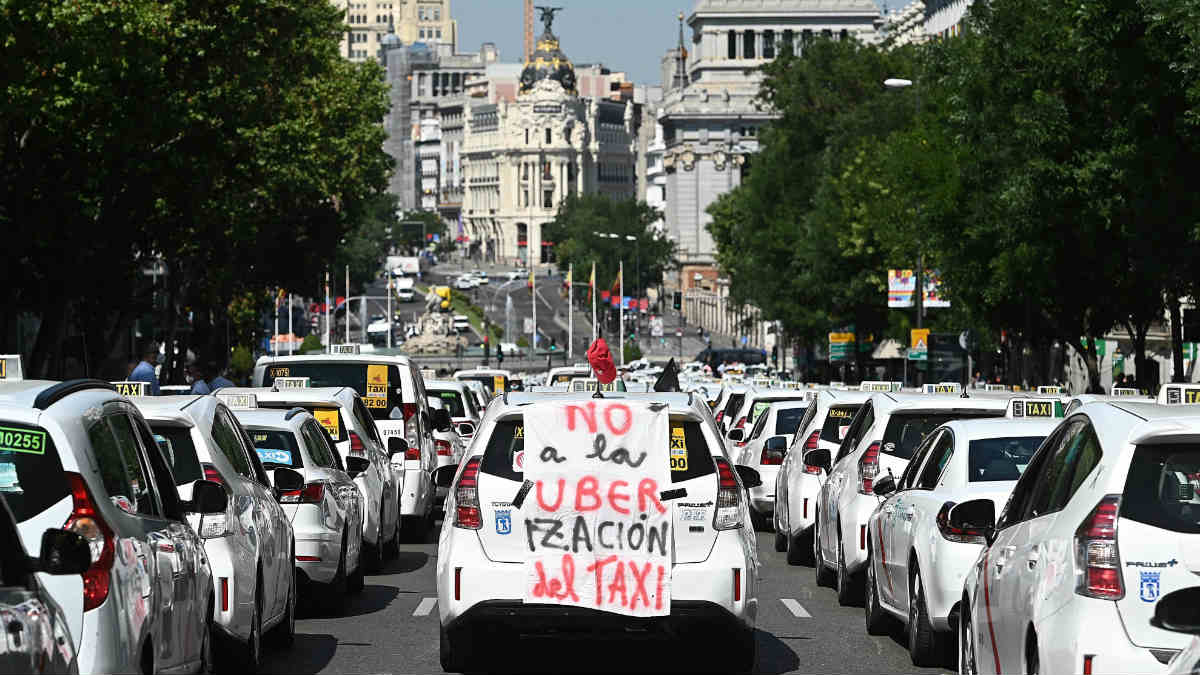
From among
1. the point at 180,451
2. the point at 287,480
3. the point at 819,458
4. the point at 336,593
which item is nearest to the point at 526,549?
the point at 180,451

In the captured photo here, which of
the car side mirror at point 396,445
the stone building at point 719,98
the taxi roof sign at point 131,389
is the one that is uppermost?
the stone building at point 719,98

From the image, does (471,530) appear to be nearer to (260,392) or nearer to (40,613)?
(40,613)

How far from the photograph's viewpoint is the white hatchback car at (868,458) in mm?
17594

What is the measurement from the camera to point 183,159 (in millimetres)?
44781

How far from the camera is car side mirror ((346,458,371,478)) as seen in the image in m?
19.6

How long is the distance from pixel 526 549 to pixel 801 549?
373 inches

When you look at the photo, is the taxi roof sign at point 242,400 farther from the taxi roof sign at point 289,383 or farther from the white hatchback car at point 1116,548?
the white hatchback car at point 1116,548

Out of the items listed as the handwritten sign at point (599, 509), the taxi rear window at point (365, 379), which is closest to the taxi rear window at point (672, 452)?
the handwritten sign at point (599, 509)

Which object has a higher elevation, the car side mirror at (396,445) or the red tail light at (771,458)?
the car side mirror at (396,445)

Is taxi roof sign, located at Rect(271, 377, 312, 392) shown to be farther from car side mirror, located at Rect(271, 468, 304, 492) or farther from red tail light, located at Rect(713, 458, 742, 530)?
red tail light, located at Rect(713, 458, 742, 530)

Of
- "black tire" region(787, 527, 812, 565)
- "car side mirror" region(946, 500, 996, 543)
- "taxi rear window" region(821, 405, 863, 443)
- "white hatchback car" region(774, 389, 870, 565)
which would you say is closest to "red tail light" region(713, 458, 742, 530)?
"car side mirror" region(946, 500, 996, 543)

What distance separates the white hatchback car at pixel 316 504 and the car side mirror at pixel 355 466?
326 millimetres

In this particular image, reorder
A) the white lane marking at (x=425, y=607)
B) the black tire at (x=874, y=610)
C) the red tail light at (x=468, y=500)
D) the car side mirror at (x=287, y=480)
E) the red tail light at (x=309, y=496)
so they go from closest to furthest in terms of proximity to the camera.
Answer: the red tail light at (x=468, y=500)
the car side mirror at (x=287, y=480)
the black tire at (x=874, y=610)
the red tail light at (x=309, y=496)
the white lane marking at (x=425, y=607)

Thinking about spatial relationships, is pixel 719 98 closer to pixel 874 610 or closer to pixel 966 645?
pixel 874 610
